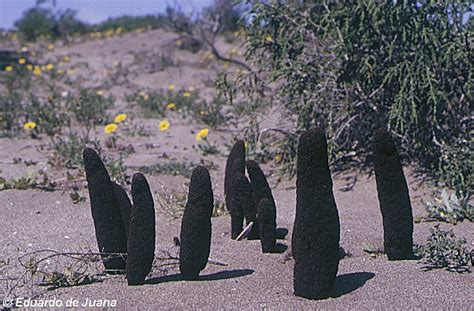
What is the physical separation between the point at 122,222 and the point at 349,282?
1649 mm

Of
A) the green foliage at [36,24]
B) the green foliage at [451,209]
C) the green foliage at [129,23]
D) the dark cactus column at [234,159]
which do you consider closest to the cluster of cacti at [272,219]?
the dark cactus column at [234,159]

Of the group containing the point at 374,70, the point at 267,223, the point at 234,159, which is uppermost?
the point at 374,70

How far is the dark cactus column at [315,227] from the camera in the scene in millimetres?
4789

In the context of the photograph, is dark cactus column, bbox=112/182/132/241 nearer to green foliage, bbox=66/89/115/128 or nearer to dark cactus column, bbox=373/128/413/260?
dark cactus column, bbox=373/128/413/260

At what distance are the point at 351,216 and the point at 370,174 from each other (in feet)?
5.95

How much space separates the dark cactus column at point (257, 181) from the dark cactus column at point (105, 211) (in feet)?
3.99

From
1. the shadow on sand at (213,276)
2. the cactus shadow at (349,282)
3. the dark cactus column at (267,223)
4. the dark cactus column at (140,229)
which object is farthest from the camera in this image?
the dark cactus column at (267,223)

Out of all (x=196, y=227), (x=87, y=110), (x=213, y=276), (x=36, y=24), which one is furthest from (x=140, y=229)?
(x=36, y=24)

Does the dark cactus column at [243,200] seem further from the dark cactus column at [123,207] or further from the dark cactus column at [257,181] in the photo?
the dark cactus column at [123,207]

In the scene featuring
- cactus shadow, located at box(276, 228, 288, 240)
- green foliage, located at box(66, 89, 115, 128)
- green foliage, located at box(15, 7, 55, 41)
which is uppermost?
green foliage, located at box(15, 7, 55, 41)

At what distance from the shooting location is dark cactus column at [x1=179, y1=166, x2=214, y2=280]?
519 centimetres

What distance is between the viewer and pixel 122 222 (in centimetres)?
546

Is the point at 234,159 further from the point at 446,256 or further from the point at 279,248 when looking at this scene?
the point at 446,256

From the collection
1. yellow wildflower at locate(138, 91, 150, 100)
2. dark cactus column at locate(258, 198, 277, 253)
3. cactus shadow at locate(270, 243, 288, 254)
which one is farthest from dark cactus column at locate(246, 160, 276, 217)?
yellow wildflower at locate(138, 91, 150, 100)
